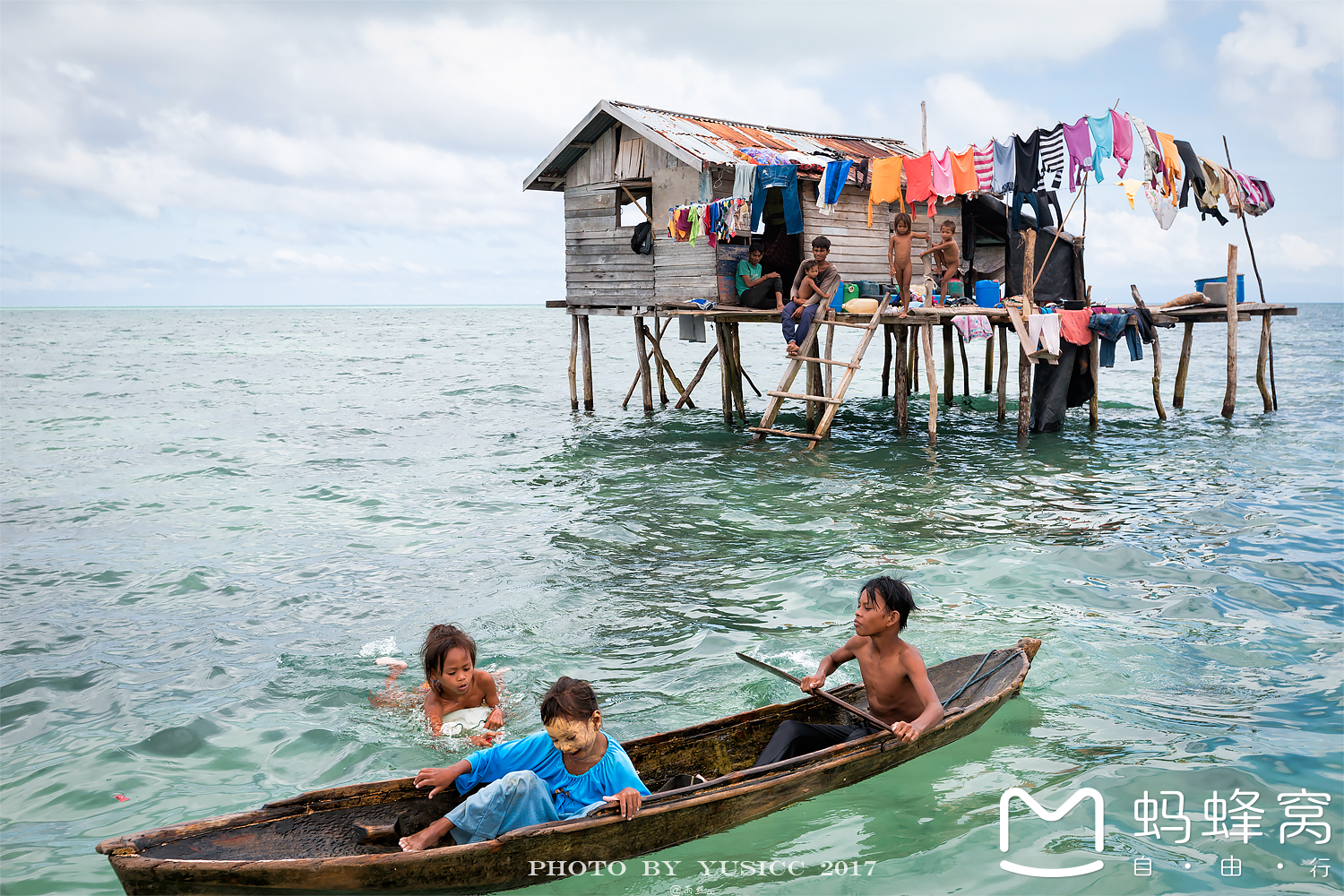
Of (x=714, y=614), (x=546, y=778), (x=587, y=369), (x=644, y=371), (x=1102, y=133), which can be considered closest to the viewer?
(x=546, y=778)

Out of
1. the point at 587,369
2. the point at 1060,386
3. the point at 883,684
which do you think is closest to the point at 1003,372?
the point at 1060,386

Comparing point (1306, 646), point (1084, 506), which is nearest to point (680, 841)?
point (1306, 646)

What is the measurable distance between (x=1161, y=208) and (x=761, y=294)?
632cm

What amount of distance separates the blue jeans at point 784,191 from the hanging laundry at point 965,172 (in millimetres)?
2401

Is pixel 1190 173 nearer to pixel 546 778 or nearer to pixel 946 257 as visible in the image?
pixel 946 257

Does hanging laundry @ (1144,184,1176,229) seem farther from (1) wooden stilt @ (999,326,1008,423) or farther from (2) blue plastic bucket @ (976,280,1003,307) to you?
(1) wooden stilt @ (999,326,1008,423)

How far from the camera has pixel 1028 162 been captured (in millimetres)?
13422

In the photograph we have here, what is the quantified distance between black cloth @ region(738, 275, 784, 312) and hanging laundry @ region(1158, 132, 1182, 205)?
602 centimetres

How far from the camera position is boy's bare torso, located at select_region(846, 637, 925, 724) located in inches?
192

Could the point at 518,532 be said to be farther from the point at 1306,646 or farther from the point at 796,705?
the point at 1306,646

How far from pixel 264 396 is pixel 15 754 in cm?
2346

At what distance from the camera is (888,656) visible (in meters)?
4.92

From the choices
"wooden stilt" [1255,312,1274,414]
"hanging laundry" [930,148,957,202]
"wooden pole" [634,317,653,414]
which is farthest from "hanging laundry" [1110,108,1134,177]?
"wooden pole" [634,317,653,414]

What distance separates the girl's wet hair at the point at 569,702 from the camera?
3.85m
